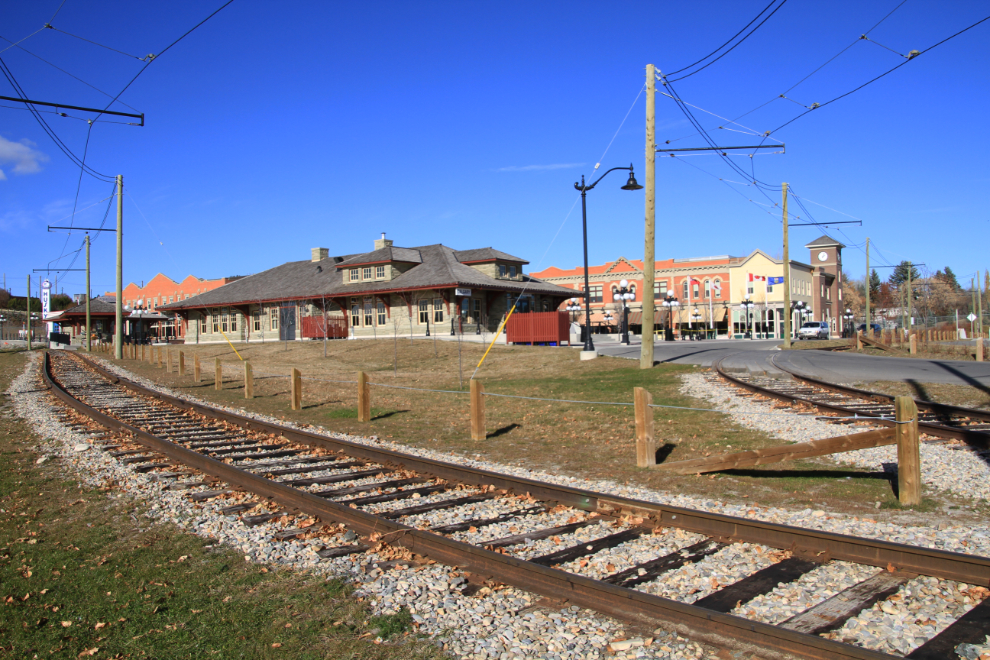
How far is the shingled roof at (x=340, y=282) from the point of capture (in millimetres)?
44344

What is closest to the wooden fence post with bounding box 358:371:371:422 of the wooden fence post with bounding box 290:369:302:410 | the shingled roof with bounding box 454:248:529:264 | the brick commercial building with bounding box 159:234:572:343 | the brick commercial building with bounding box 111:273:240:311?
the wooden fence post with bounding box 290:369:302:410

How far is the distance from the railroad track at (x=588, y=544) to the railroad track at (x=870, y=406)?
16.5ft

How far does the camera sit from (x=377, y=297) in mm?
47406

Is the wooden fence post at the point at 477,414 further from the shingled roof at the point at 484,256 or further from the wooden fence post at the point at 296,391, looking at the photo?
the shingled roof at the point at 484,256

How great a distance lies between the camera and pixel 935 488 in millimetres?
7449

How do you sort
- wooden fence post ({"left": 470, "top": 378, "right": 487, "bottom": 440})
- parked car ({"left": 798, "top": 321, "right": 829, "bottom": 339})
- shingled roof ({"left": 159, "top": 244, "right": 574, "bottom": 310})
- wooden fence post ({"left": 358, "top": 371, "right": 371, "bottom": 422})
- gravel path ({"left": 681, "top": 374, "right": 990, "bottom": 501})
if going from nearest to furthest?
gravel path ({"left": 681, "top": 374, "right": 990, "bottom": 501}) → wooden fence post ({"left": 470, "top": 378, "right": 487, "bottom": 440}) → wooden fence post ({"left": 358, "top": 371, "right": 371, "bottom": 422}) → shingled roof ({"left": 159, "top": 244, "right": 574, "bottom": 310}) → parked car ({"left": 798, "top": 321, "right": 829, "bottom": 339})

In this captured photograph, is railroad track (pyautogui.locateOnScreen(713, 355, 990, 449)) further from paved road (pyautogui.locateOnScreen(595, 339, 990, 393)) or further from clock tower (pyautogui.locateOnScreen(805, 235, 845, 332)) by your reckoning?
clock tower (pyautogui.locateOnScreen(805, 235, 845, 332))

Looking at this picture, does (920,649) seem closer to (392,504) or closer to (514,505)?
(514,505)

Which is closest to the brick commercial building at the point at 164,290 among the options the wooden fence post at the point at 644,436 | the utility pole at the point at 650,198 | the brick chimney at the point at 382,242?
the brick chimney at the point at 382,242

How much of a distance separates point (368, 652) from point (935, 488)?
641cm

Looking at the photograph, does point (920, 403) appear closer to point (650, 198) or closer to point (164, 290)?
point (650, 198)

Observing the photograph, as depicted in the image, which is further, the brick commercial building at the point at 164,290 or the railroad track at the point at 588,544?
the brick commercial building at the point at 164,290

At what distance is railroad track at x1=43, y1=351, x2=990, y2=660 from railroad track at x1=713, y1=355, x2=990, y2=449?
5.03 metres

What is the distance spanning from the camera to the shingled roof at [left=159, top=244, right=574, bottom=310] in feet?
145
